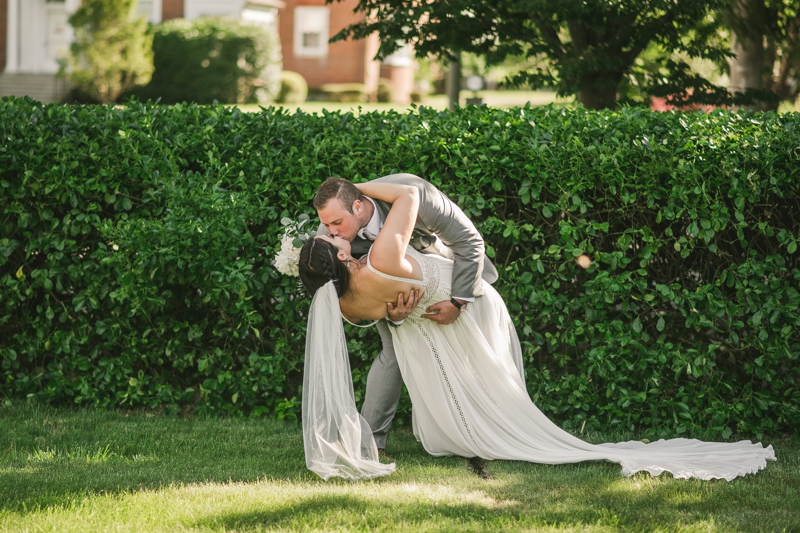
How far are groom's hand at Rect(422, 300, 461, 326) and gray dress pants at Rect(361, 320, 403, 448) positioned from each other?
31 centimetres

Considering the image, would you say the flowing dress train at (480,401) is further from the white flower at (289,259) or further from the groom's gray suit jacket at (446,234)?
the white flower at (289,259)

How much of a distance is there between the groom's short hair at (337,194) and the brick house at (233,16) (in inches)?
784

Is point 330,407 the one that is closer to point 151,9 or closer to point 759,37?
point 759,37

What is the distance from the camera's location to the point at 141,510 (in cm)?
349

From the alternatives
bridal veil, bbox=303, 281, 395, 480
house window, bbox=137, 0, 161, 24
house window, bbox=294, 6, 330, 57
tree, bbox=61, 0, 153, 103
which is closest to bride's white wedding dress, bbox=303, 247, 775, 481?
bridal veil, bbox=303, 281, 395, 480

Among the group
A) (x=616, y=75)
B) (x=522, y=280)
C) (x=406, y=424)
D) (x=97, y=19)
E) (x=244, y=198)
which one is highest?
(x=97, y=19)

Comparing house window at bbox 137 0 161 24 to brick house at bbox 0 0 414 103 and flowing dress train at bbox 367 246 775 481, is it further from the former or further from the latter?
flowing dress train at bbox 367 246 775 481

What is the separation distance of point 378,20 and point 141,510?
6159mm

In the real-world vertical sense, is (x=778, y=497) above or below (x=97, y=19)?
below

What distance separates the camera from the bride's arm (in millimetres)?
3828

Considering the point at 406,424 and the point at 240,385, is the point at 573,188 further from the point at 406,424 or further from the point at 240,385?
the point at 240,385

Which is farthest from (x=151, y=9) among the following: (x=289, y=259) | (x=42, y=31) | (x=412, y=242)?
(x=412, y=242)

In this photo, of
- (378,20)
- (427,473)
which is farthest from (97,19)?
(427,473)

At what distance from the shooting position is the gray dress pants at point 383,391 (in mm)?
4383
